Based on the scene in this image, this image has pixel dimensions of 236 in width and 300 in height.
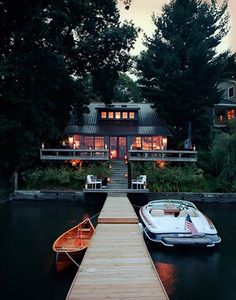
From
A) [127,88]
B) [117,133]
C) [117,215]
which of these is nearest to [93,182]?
[117,215]

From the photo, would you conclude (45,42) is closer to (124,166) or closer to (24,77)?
(24,77)

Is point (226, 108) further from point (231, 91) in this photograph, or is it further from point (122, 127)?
point (122, 127)

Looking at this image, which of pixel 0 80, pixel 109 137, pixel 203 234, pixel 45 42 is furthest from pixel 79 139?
pixel 203 234

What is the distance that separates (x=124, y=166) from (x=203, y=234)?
1663 cm

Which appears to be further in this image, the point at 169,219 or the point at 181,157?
the point at 181,157

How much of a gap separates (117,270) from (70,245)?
13.1ft

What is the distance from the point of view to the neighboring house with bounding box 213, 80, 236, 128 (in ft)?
134

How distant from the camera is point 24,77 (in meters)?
15.5

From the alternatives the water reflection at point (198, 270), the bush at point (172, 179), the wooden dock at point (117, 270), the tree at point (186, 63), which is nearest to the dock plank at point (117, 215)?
the wooden dock at point (117, 270)

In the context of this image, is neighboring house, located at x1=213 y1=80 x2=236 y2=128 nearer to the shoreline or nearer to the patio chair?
the shoreline

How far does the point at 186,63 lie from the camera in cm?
3425

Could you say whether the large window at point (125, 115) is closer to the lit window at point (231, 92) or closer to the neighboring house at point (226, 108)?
the neighboring house at point (226, 108)

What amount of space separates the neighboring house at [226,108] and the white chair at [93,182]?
2179cm

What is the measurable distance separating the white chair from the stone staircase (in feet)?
3.24
